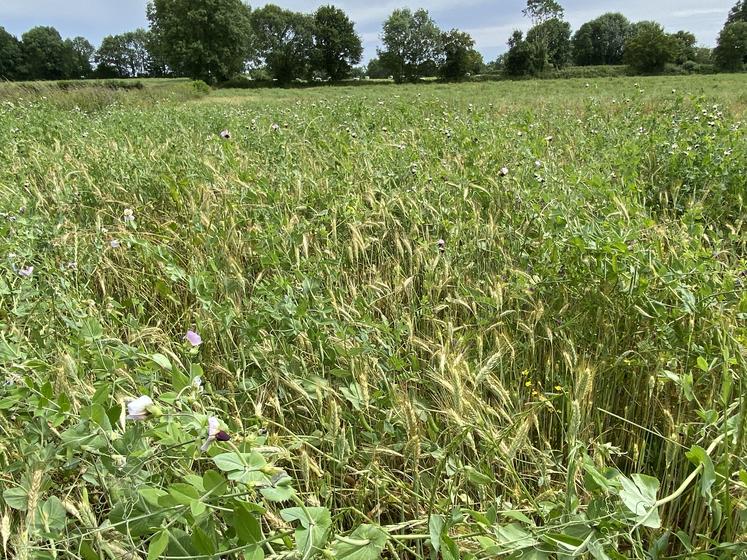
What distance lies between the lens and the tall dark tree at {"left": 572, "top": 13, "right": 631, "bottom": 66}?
9494 centimetres

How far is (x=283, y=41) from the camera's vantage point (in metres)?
65.8

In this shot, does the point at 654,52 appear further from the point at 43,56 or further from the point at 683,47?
the point at 43,56

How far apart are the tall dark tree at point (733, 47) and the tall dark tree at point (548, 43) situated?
1772 centimetres

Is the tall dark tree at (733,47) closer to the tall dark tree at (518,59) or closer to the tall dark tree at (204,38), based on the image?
the tall dark tree at (518,59)

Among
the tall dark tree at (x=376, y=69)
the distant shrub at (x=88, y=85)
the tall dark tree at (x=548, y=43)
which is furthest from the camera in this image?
the tall dark tree at (x=376, y=69)

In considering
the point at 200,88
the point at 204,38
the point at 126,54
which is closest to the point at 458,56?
the point at 204,38

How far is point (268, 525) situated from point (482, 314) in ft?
A: 4.02

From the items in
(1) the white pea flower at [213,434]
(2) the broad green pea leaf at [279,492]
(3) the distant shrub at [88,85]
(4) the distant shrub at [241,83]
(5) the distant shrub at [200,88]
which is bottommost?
(2) the broad green pea leaf at [279,492]

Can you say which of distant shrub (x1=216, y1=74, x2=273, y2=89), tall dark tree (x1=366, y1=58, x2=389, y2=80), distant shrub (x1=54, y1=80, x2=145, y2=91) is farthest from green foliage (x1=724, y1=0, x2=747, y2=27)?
distant shrub (x1=54, y1=80, x2=145, y2=91)

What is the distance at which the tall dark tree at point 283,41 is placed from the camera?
61.5m

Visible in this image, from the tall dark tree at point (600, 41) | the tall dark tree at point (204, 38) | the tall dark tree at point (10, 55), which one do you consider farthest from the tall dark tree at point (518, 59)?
the tall dark tree at point (10, 55)

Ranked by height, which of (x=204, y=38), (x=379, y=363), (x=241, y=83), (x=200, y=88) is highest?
(x=204, y=38)

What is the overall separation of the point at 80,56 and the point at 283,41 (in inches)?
2288

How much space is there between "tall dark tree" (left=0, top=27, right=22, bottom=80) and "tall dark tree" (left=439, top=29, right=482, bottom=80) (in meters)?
75.0
